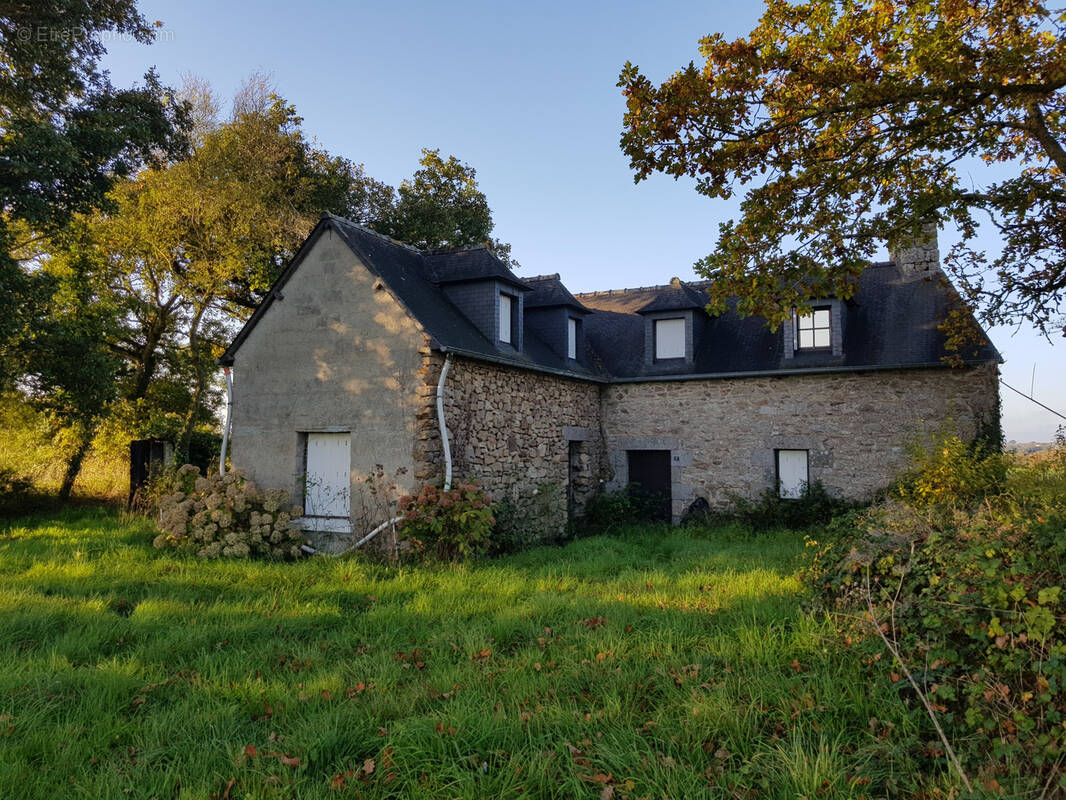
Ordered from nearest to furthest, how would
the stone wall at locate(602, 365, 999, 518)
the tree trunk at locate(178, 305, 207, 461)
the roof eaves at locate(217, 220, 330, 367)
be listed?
1. the roof eaves at locate(217, 220, 330, 367)
2. the stone wall at locate(602, 365, 999, 518)
3. the tree trunk at locate(178, 305, 207, 461)

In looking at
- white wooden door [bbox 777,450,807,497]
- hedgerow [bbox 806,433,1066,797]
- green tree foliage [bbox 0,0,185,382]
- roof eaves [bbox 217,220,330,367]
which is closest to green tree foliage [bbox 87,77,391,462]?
green tree foliage [bbox 0,0,185,382]

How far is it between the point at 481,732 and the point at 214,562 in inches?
274

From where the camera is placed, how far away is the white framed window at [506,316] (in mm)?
12688

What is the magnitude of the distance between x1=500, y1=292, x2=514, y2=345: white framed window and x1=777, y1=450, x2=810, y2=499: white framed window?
20.5 feet

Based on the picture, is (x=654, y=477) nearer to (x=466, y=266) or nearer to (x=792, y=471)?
(x=792, y=471)

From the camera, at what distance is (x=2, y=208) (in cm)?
1095

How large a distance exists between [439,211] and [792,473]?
43.2 ft

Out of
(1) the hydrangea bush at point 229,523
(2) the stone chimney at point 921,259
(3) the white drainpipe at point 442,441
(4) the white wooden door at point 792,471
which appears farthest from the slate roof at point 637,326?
(1) the hydrangea bush at point 229,523

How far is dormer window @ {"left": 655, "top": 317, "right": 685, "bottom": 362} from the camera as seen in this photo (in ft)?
49.9

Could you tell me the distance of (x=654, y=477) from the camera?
15.2 m

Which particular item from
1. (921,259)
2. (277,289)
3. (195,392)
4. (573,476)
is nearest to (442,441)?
(277,289)

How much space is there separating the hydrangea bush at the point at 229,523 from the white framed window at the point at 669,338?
28.8 ft

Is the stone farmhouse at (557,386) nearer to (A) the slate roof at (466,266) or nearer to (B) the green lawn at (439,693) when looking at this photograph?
(A) the slate roof at (466,266)

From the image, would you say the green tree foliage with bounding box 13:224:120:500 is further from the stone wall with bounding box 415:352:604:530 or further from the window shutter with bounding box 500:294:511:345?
the window shutter with bounding box 500:294:511:345
